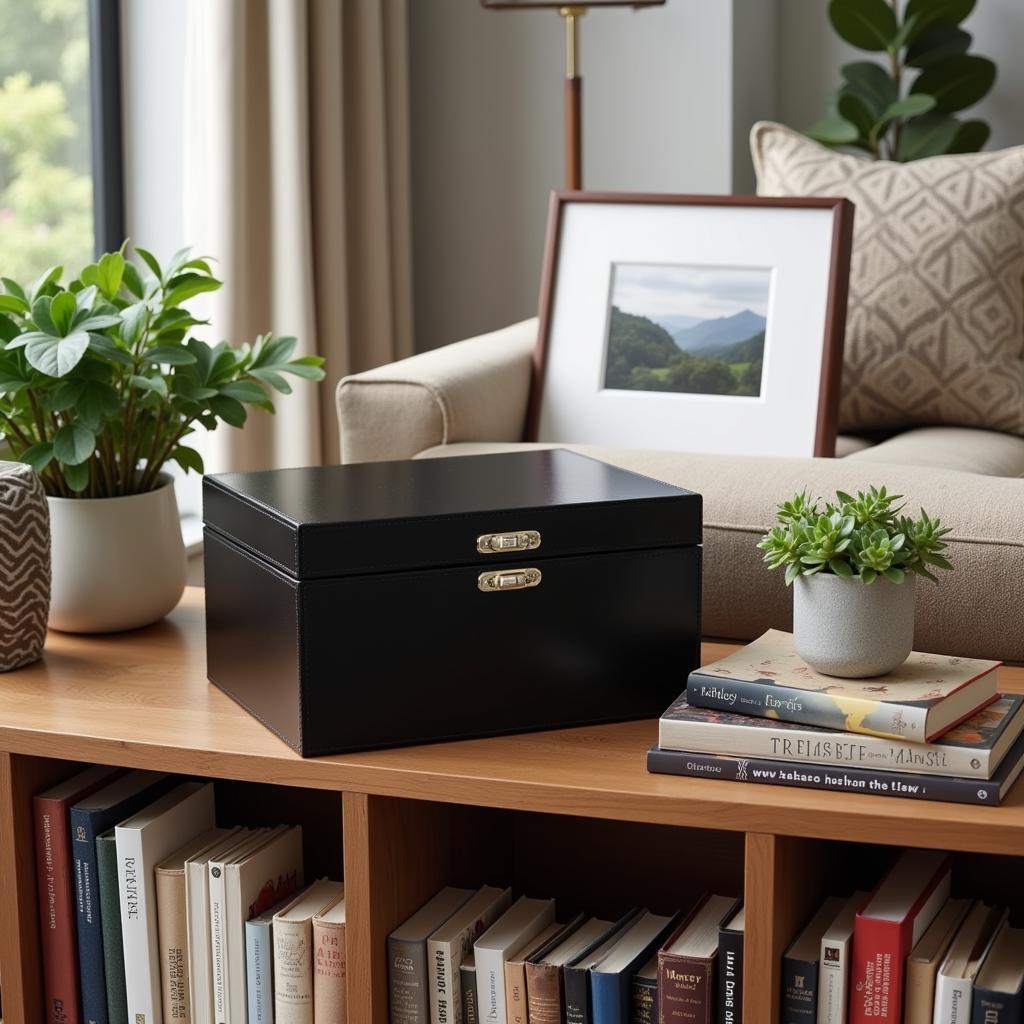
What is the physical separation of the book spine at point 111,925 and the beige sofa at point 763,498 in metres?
0.58

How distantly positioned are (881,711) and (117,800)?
64 centimetres

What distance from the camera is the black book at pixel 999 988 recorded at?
3.36 ft

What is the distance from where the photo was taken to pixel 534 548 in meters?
1.15

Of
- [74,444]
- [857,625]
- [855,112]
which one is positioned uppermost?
[855,112]

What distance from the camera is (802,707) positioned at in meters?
1.05

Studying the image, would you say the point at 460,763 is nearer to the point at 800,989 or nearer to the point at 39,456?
the point at 800,989

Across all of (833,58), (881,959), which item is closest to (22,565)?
(881,959)

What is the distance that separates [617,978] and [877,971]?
193 millimetres

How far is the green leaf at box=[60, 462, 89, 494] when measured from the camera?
137cm

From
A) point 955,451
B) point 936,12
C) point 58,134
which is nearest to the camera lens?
point 955,451

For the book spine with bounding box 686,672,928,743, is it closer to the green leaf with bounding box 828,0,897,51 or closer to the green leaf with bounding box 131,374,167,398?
the green leaf with bounding box 131,374,167,398

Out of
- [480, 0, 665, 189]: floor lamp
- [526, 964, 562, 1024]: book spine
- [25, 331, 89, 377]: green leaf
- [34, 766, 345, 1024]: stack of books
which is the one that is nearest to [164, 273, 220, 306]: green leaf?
[25, 331, 89, 377]: green leaf

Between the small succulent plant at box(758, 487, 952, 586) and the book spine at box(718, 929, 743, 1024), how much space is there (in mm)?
267

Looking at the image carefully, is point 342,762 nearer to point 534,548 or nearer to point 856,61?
point 534,548
